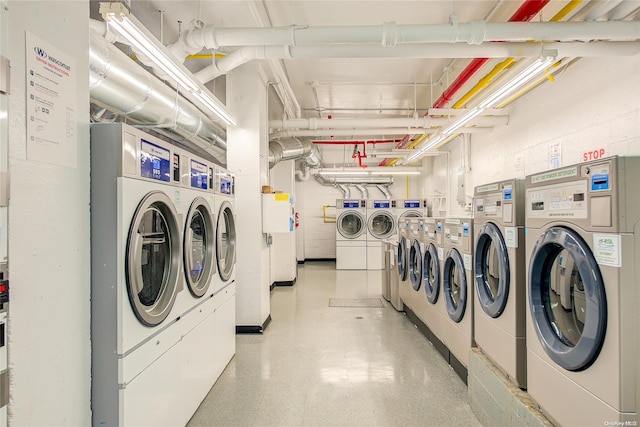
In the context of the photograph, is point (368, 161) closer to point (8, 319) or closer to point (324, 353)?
point (324, 353)

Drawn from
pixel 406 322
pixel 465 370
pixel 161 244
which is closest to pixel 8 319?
pixel 161 244

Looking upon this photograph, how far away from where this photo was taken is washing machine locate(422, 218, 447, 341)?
3252mm

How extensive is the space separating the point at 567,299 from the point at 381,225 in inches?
289

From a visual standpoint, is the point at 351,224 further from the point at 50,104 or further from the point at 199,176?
the point at 50,104

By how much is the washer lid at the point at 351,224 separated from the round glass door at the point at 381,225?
25 cm

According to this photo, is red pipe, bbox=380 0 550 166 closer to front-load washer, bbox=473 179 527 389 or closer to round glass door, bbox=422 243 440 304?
front-load washer, bbox=473 179 527 389

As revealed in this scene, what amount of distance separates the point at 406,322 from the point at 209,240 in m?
2.89

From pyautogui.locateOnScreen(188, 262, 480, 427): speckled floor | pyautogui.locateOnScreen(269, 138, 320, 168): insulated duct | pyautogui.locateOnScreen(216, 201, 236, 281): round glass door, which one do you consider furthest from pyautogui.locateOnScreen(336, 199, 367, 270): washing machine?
pyautogui.locateOnScreen(216, 201, 236, 281): round glass door

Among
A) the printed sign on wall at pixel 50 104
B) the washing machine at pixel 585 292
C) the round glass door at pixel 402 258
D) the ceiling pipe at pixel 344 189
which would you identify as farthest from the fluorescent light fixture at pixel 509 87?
the ceiling pipe at pixel 344 189

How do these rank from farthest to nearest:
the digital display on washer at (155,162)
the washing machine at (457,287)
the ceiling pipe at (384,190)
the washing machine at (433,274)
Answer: the ceiling pipe at (384,190)
the washing machine at (433,274)
the washing machine at (457,287)
the digital display on washer at (155,162)

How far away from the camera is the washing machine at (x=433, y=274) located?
3252 mm

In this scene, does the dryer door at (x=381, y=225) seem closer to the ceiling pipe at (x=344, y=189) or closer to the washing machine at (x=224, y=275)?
the ceiling pipe at (x=344, y=189)

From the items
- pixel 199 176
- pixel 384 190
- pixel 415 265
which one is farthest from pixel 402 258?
pixel 384 190

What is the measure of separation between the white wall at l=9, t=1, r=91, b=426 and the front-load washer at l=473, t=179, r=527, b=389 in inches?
88.2
